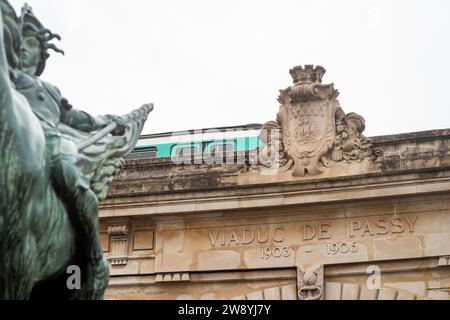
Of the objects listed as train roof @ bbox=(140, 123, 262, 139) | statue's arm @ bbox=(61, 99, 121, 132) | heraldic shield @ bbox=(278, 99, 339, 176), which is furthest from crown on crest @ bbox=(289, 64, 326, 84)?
statue's arm @ bbox=(61, 99, 121, 132)

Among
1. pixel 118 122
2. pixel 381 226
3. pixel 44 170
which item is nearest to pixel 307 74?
pixel 381 226

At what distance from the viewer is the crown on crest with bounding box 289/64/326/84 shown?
1605 centimetres

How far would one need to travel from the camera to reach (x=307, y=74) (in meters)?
16.1

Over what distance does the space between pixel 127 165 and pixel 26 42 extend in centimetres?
1154

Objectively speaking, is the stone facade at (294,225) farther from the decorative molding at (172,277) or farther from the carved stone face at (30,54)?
the carved stone face at (30,54)

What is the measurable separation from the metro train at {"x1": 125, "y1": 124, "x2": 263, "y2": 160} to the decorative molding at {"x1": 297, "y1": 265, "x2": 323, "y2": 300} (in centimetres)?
309

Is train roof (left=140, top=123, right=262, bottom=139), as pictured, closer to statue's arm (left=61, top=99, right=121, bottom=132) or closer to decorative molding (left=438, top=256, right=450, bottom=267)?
decorative molding (left=438, top=256, right=450, bottom=267)

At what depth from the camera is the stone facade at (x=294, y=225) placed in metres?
15.1

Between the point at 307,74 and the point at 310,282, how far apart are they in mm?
3420

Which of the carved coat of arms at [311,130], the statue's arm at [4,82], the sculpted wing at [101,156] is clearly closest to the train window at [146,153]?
the carved coat of arms at [311,130]

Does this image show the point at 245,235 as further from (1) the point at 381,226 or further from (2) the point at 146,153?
(2) the point at 146,153

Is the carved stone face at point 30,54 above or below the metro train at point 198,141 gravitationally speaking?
below

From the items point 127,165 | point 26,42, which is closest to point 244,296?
point 127,165

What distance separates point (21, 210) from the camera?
187 inches
